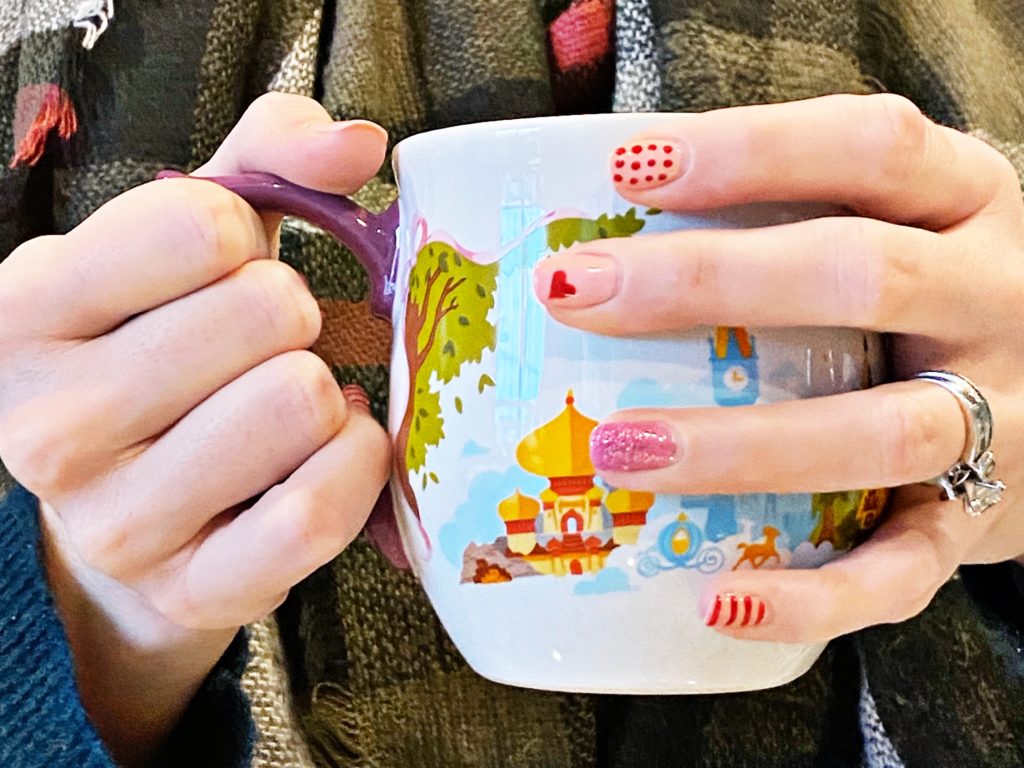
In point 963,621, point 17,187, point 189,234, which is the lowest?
point 963,621

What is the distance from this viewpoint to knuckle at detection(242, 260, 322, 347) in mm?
451

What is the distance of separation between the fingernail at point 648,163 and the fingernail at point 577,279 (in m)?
0.03

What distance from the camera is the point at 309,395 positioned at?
0.46m

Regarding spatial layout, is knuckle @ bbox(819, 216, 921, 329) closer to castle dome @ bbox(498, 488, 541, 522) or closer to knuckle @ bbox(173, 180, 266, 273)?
castle dome @ bbox(498, 488, 541, 522)

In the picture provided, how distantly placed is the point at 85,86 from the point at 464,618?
529mm

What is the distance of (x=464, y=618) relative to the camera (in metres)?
0.45

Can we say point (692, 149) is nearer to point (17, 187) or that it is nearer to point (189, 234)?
point (189, 234)

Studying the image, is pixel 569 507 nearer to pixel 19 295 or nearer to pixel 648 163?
pixel 648 163

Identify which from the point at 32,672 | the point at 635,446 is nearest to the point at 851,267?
the point at 635,446

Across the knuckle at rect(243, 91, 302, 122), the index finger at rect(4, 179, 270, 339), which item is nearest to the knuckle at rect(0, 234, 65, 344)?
the index finger at rect(4, 179, 270, 339)

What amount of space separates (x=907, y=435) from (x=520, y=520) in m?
0.16

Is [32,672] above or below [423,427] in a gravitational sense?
below

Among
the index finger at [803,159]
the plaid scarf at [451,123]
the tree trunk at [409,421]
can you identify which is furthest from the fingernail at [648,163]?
the plaid scarf at [451,123]

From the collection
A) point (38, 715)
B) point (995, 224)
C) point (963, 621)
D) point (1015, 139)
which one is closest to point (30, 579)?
point (38, 715)
